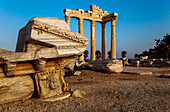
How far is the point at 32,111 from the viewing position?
9.39ft

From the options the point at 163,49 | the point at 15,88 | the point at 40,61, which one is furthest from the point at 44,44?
the point at 163,49

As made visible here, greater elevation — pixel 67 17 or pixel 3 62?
pixel 67 17

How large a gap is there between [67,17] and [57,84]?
57.2 feet

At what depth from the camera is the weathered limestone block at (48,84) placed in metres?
3.61

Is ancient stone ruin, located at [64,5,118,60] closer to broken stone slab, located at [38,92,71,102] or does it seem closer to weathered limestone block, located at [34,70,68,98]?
weathered limestone block, located at [34,70,68,98]

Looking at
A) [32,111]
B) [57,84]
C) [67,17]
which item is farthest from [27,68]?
[67,17]

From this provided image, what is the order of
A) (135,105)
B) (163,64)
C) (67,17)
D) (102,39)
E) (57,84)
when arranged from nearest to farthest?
(135,105), (57,84), (163,64), (67,17), (102,39)

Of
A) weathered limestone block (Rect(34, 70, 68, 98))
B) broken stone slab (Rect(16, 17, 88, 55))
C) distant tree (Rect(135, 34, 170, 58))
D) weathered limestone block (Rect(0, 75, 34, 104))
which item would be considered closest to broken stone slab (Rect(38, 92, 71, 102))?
weathered limestone block (Rect(34, 70, 68, 98))

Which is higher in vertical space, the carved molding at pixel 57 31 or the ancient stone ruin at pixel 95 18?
the ancient stone ruin at pixel 95 18

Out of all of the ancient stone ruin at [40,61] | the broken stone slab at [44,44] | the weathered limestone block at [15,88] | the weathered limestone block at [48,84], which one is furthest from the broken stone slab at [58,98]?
the broken stone slab at [44,44]

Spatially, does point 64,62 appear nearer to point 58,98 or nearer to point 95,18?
point 58,98

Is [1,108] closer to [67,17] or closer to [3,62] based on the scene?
[3,62]

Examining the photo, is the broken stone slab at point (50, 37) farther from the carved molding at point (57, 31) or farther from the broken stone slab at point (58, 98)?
the broken stone slab at point (58, 98)

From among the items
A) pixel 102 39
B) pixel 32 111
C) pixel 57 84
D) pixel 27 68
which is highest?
pixel 102 39
